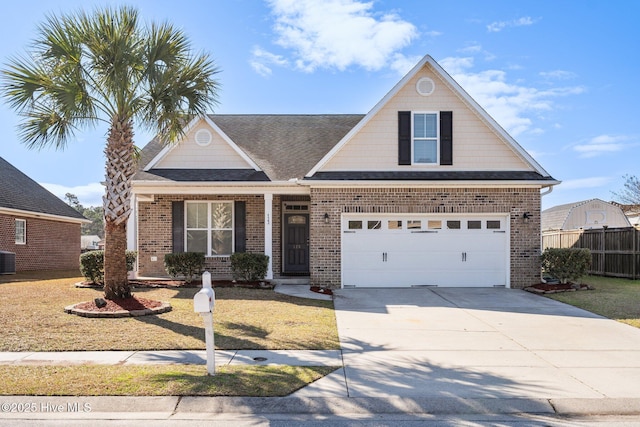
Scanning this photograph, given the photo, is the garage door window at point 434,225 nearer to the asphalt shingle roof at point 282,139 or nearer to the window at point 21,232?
the asphalt shingle roof at point 282,139

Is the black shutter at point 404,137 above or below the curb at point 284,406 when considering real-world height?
above

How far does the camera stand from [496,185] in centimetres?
1440

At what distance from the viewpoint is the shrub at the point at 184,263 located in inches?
571

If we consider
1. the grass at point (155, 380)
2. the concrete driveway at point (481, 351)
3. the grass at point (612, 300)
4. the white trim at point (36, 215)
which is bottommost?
the concrete driveway at point (481, 351)

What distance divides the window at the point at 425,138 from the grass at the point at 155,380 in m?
9.74

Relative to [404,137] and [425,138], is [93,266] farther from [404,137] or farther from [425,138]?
[425,138]

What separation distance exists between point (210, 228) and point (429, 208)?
7202mm

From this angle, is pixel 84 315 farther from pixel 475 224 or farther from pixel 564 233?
pixel 564 233

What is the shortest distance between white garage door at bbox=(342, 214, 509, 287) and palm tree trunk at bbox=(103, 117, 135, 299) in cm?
642

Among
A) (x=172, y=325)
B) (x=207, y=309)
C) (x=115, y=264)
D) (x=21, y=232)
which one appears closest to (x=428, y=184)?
(x=172, y=325)

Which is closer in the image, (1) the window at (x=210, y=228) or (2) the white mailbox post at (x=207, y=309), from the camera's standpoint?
(2) the white mailbox post at (x=207, y=309)

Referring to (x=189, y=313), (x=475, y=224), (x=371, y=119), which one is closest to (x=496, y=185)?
(x=475, y=224)

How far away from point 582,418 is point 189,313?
24.5 ft

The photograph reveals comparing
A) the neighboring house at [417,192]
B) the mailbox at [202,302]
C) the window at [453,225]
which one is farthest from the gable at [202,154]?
the mailbox at [202,302]
